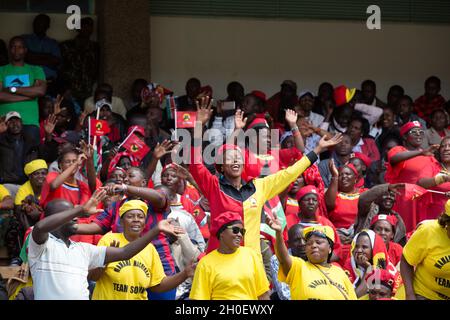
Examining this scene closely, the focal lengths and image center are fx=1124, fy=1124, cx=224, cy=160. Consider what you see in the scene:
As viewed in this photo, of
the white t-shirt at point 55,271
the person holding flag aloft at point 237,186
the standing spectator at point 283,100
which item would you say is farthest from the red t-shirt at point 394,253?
the standing spectator at point 283,100

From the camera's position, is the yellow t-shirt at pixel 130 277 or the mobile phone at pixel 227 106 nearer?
the yellow t-shirt at pixel 130 277

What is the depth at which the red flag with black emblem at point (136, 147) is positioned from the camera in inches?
471

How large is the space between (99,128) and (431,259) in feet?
15.7

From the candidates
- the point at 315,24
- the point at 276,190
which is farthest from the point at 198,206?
the point at 315,24

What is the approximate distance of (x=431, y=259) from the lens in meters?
8.37

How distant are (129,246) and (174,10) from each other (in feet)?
23.2

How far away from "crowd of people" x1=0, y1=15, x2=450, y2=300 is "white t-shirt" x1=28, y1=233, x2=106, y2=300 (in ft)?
0.03

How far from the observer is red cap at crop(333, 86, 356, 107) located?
14.2m

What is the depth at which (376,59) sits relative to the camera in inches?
612

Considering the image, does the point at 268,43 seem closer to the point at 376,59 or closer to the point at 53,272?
the point at 376,59

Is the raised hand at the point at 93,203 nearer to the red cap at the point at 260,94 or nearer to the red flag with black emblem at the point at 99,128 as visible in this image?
the red flag with black emblem at the point at 99,128

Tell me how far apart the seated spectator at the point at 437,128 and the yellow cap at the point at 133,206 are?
18.1 ft

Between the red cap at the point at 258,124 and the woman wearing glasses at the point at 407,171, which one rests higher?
the red cap at the point at 258,124

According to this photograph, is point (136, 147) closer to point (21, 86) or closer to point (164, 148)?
point (164, 148)
